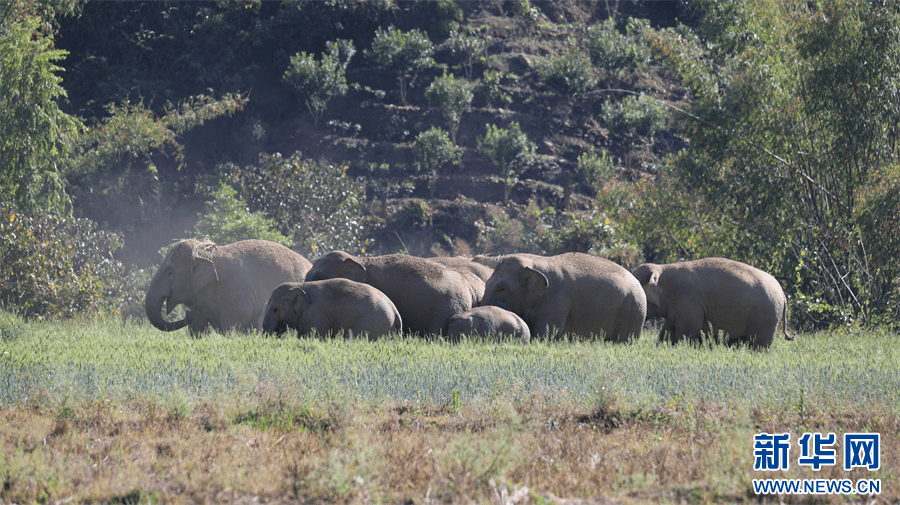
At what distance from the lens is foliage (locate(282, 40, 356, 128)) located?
35469mm

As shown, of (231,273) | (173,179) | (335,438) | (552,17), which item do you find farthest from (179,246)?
(552,17)

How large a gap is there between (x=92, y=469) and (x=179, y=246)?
8.71 m

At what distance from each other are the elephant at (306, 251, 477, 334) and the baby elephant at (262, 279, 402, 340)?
0.88 metres

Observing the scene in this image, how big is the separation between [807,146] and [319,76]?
23931 millimetres

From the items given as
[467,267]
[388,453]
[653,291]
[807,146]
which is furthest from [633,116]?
[388,453]

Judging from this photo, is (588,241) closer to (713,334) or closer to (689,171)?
(689,171)

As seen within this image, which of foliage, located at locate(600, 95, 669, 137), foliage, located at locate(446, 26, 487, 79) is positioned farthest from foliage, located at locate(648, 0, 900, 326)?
foliage, located at locate(446, 26, 487, 79)

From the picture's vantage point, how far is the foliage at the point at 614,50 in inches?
1537

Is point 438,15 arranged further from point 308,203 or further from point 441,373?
point 441,373

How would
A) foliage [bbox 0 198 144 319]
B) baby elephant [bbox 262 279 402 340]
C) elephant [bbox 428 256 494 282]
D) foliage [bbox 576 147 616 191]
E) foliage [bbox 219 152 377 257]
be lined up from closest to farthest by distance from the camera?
baby elephant [bbox 262 279 402 340] → elephant [bbox 428 256 494 282] → foliage [bbox 0 198 144 319] → foliage [bbox 219 152 377 257] → foliage [bbox 576 147 616 191]

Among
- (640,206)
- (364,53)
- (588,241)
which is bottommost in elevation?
(588,241)

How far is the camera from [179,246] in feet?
45.9

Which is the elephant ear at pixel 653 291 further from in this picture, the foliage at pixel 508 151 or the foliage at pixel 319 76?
the foliage at pixel 319 76

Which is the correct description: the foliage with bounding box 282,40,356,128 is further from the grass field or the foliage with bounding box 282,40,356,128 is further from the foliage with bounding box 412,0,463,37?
the grass field
